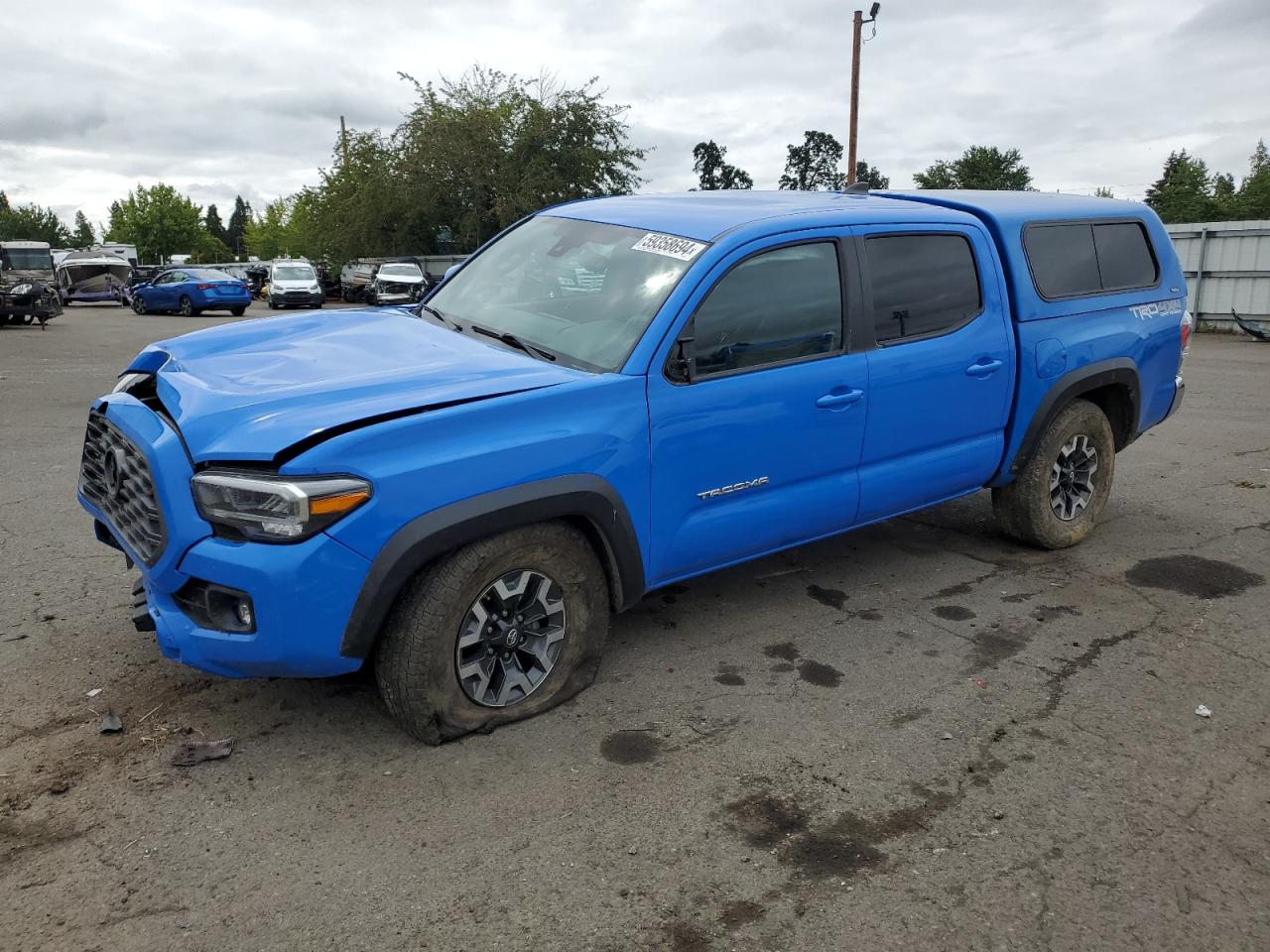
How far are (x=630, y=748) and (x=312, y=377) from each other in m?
1.70

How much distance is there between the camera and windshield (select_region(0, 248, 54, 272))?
39188mm

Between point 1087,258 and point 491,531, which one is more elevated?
point 1087,258

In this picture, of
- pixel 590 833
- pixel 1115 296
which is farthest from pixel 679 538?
pixel 1115 296

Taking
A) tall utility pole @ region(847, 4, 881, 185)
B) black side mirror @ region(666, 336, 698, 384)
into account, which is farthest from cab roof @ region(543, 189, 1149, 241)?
tall utility pole @ region(847, 4, 881, 185)

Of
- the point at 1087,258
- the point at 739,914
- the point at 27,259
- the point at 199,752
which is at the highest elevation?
the point at 27,259

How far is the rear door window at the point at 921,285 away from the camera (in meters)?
4.29

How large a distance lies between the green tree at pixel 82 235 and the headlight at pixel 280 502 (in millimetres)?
148548

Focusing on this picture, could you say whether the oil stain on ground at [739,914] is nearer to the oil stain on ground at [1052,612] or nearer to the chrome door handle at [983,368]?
the oil stain on ground at [1052,612]

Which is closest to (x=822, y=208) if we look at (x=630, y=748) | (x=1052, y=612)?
(x=1052, y=612)

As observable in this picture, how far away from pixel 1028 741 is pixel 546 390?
2.09 metres

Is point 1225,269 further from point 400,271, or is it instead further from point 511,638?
point 400,271

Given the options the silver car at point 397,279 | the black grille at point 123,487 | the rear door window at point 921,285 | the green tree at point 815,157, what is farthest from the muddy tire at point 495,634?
the green tree at point 815,157

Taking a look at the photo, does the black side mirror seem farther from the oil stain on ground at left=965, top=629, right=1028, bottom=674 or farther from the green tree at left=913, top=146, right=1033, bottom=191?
the green tree at left=913, top=146, right=1033, bottom=191

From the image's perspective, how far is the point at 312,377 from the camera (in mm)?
3326
